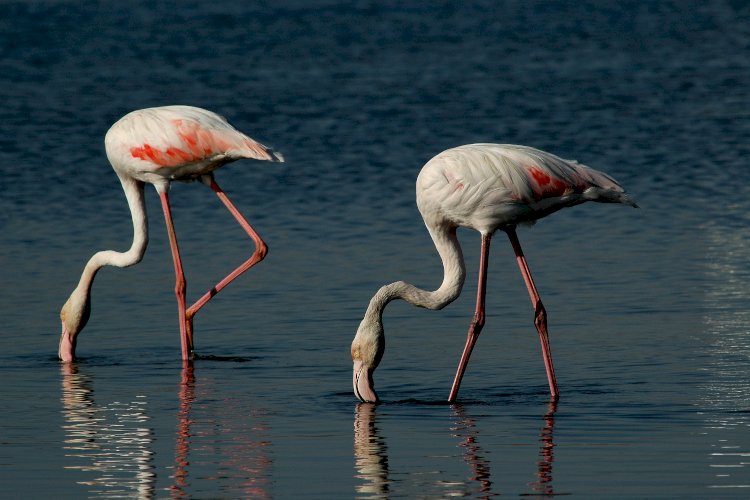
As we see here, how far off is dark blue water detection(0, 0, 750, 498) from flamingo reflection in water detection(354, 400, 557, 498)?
0.07 ft

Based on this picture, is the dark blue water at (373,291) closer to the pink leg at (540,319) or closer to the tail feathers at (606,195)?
the pink leg at (540,319)

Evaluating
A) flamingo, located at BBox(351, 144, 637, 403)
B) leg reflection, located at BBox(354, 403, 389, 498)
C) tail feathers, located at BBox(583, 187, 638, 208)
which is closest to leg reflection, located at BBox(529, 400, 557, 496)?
flamingo, located at BBox(351, 144, 637, 403)

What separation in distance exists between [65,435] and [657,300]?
471 cm

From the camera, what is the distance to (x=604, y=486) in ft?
22.3

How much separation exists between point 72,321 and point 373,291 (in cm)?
222

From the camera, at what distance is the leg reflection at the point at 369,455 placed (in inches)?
273

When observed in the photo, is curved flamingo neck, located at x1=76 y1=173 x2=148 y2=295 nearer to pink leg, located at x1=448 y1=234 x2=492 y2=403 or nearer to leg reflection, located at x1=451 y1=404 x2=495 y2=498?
pink leg, located at x1=448 y1=234 x2=492 y2=403

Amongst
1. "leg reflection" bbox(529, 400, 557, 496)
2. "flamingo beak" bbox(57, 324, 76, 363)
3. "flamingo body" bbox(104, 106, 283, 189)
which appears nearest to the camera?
"leg reflection" bbox(529, 400, 557, 496)

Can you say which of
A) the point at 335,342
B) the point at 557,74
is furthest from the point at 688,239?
the point at 557,74

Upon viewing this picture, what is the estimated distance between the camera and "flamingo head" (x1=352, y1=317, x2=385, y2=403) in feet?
28.7

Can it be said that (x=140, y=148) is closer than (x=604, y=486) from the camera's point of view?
No

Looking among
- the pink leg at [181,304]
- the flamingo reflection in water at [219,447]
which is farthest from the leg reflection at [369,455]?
the pink leg at [181,304]

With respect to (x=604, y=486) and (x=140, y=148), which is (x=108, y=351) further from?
(x=604, y=486)

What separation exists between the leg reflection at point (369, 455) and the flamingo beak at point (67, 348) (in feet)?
7.92
